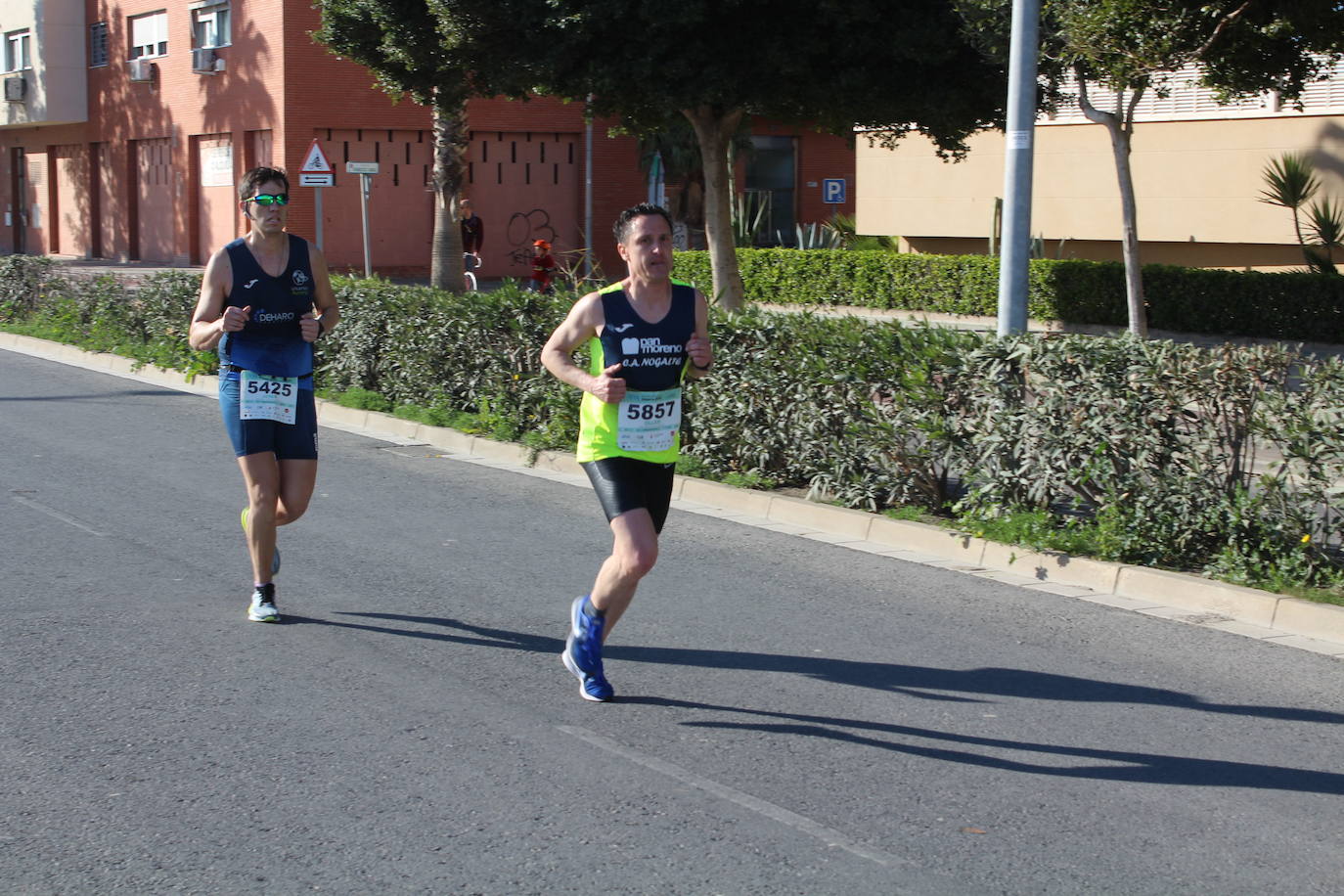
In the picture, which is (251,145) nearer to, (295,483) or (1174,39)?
(1174,39)

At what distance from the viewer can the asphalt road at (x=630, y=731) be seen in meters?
4.26

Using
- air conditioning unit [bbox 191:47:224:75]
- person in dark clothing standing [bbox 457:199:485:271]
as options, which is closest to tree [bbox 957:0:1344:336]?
person in dark clothing standing [bbox 457:199:485:271]

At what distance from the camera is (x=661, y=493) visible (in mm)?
5762

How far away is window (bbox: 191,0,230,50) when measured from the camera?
35844 millimetres

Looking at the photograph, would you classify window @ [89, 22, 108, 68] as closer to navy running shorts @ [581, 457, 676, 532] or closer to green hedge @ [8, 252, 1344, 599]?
green hedge @ [8, 252, 1344, 599]

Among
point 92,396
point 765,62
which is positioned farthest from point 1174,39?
point 92,396

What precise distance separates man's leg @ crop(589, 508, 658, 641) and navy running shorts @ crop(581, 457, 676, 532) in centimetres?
4

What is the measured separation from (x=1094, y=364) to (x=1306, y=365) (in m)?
1.10

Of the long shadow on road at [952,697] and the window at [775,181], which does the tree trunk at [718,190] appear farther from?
the window at [775,181]

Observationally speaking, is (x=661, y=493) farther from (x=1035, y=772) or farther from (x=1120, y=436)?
(x=1120, y=436)

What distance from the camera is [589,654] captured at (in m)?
5.71

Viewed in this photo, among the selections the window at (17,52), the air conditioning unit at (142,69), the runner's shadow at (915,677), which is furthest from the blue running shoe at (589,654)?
the window at (17,52)

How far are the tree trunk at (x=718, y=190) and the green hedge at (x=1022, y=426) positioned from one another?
5393mm

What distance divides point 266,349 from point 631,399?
1.98 m
